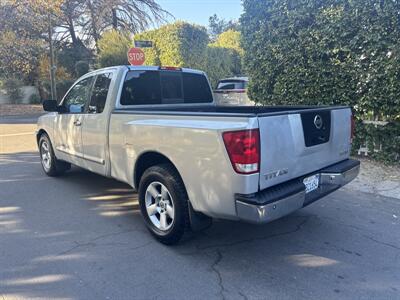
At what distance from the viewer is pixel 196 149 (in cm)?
314

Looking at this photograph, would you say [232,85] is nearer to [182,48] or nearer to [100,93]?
[182,48]

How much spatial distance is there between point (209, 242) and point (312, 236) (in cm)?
120

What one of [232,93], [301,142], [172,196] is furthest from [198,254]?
[232,93]

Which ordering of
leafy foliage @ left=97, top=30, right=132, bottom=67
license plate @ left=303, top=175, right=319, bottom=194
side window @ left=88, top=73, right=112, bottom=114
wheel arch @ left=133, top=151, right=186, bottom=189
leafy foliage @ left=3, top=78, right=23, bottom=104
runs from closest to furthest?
license plate @ left=303, top=175, right=319, bottom=194, wheel arch @ left=133, top=151, right=186, bottom=189, side window @ left=88, top=73, right=112, bottom=114, leafy foliage @ left=97, top=30, right=132, bottom=67, leafy foliage @ left=3, top=78, right=23, bottom=104

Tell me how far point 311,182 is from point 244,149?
1.10 metres

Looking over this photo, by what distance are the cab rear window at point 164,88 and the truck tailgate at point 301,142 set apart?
7.44ft

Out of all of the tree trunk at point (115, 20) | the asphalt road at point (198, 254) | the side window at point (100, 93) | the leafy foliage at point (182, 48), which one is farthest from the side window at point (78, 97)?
the tree trunk at point (115, 20)

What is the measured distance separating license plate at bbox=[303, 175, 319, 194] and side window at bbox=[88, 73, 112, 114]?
280 cm

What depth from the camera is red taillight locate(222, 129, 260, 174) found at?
9.14 ft

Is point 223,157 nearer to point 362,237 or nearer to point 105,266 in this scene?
point 105,266

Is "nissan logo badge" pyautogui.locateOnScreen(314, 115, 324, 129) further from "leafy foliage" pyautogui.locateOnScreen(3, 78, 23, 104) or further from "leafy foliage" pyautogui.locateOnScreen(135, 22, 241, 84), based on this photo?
"leafy foliage" pyautogui.locateOnScreen(3, 78, 23, 104)

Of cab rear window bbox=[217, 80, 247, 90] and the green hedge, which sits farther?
cab rear window bbox=[217, 80, 247, 90]

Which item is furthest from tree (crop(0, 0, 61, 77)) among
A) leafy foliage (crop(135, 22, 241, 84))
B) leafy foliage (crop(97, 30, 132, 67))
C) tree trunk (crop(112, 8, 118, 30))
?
tree trunk (crop(112, 8, 118, 30))

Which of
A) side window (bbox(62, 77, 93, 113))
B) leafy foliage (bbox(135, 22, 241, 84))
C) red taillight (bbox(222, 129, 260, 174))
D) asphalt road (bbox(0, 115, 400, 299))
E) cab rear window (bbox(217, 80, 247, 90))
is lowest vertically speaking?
asphalt road (bbox(0, 115, 400, 299))
